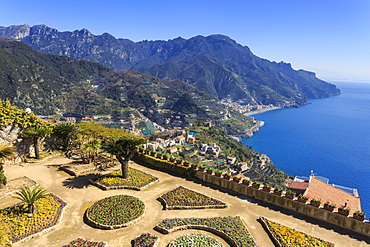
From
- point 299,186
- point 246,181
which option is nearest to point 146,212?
point 246,181

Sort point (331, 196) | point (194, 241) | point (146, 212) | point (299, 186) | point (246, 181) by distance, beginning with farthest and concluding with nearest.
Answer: point (299, 186), point (331, 196), point (246, 181), point (146, 212), point (194, 241)

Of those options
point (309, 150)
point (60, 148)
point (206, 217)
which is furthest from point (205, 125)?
point (206, 217)

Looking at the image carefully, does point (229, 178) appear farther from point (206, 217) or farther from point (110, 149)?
point (110, 149)

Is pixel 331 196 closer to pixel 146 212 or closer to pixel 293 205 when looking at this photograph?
pixel 293 205

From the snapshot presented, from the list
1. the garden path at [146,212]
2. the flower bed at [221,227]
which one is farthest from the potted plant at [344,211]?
the flower bed at [221,227]

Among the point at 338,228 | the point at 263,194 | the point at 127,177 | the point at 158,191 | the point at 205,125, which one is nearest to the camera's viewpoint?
the point at 338,228

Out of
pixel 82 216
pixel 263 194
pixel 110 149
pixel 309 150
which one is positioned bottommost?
pixel 309 150

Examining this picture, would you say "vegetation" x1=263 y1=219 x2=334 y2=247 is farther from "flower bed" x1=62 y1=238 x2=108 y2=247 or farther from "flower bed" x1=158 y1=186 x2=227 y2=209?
"flower bed" x1=62 y1=238 x2=108 y2=247
